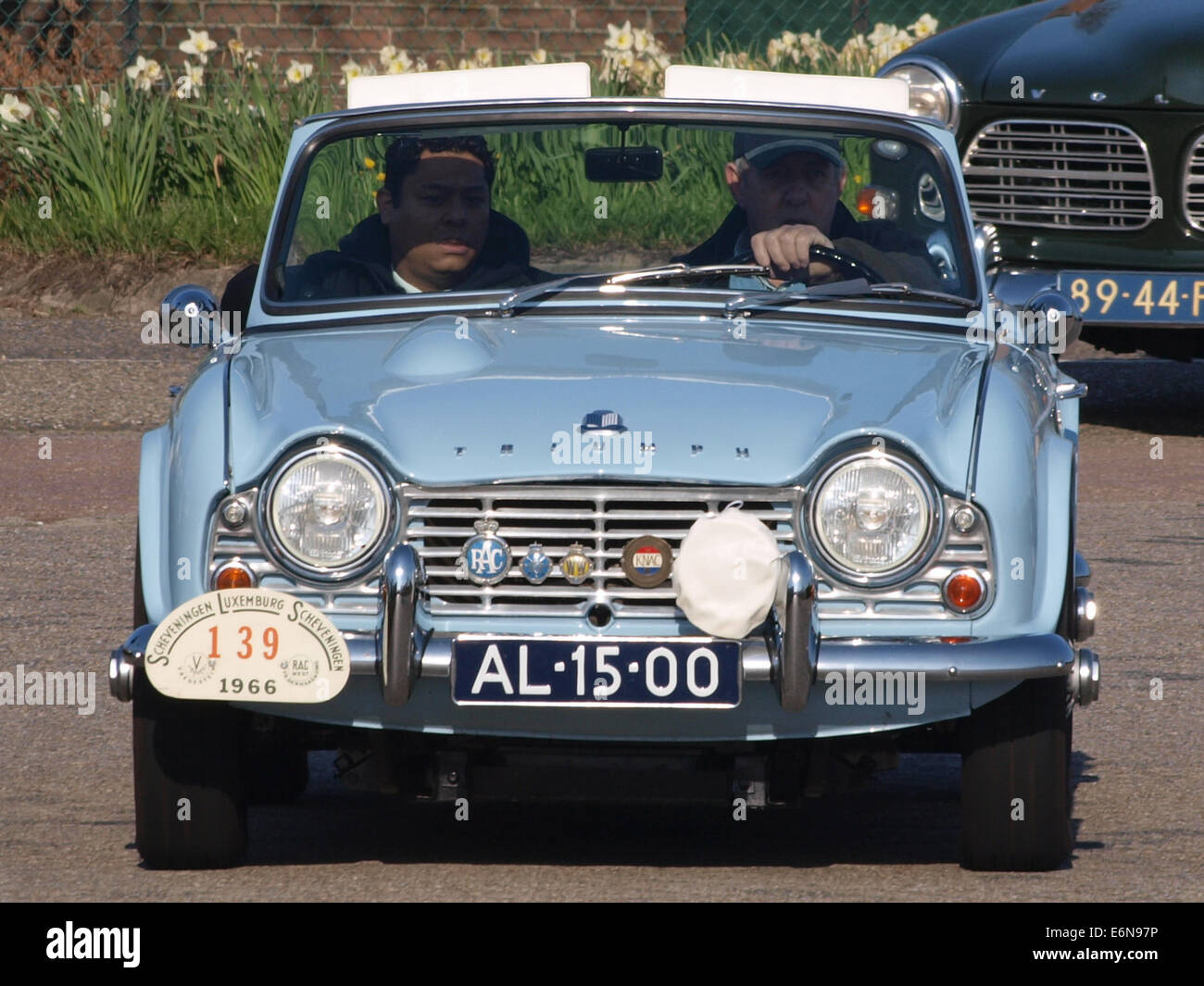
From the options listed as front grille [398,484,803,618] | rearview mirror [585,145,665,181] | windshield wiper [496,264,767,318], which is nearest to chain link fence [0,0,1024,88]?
rearview mirror [585,145,665,181]

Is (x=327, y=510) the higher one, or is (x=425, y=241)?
(x=425, y=241)

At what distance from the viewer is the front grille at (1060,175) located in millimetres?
9227

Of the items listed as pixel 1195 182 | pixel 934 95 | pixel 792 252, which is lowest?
pixel 792 252

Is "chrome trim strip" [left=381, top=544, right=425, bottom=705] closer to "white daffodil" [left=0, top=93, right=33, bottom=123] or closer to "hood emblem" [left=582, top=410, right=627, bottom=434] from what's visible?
"hood emblem" [left=582, top=410, right=627, bottom=434]

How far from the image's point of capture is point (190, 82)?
12805 millimetres

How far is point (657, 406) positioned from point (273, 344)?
3.35ft

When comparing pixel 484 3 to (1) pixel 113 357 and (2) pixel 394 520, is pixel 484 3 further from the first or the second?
(2) pixel 394 520

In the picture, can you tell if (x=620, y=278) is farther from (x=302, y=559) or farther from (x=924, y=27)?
(x=924, y=27)

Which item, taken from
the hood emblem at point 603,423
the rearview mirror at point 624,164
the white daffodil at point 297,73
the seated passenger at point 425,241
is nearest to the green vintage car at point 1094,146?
the rearview mirror at point 624,164

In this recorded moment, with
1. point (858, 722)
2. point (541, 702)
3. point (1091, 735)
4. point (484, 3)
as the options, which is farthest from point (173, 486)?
point (484, 3)

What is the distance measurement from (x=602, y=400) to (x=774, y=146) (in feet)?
4.45

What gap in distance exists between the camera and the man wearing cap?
5105mm

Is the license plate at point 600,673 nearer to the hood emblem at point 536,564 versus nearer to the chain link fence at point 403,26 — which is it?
the hood emblem at point 536,564

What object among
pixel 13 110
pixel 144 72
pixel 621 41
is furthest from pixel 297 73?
pixel 621 41
